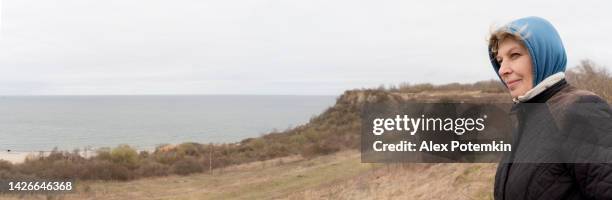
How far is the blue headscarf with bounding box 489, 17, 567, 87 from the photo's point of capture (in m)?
1.41

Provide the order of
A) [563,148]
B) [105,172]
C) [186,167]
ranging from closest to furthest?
1. [563,148]
2. [105,172]
3. [186,167]

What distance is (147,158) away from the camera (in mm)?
25547

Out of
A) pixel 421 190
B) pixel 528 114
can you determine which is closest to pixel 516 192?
pixel 528 114

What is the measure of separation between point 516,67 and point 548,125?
0.65 ft

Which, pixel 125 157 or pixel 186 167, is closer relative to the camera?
pixel 186 167

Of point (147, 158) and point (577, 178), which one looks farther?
point (147, 158)

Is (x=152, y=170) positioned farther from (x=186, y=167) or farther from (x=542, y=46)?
(x=542, y=46)

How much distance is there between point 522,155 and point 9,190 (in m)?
19.4

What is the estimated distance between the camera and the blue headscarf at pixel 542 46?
1.41 meters

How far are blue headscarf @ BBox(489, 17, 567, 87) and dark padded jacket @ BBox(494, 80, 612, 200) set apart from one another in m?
0.05

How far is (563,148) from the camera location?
1.37 m

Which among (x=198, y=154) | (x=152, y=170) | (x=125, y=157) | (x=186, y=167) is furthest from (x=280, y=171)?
(x=198, y=154)

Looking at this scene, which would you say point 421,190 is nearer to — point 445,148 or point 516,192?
point 445,148

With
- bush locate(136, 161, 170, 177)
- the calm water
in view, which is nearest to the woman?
bush locate(136, 161, 170, 177)
